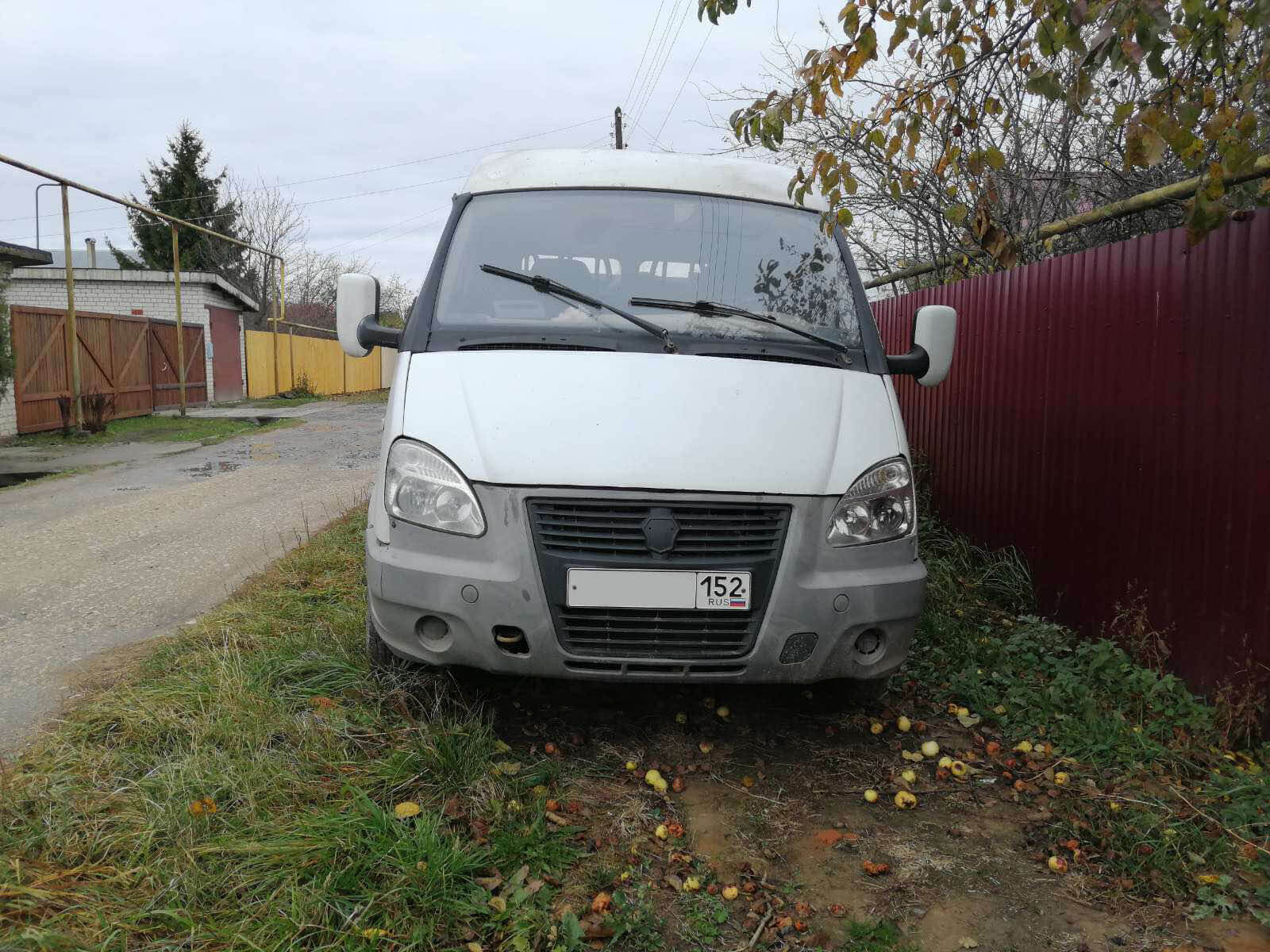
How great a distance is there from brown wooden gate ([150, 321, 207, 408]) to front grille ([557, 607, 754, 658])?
19558 mm

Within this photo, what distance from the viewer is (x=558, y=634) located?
2875 mm

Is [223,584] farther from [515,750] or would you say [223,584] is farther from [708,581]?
[708,581]

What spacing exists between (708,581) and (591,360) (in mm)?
892

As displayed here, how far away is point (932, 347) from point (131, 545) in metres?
5.37

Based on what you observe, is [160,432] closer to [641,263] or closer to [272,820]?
[641,263]

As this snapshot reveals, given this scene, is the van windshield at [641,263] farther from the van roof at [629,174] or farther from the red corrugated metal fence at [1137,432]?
the red corrugated metal fence at [1137,432]

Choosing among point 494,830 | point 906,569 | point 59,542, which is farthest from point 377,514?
point 59,542

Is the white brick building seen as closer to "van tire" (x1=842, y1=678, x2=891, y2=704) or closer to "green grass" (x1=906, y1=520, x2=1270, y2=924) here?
"green grass" (x1=906, y1=520, x2=1270, y2=924)

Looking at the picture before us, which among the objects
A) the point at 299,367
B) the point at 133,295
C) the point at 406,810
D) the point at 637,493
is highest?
the point at 133,295

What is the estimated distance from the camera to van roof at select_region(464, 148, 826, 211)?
413 cm

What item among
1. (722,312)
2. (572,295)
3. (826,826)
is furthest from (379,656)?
(722,312)

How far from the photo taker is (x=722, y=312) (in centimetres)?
358

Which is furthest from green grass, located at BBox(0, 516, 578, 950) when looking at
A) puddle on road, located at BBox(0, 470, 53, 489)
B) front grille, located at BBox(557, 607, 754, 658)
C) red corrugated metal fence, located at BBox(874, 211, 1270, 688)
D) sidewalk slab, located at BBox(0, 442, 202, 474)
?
sidewalk slab, located at BBox(0, 442, 202, 474)

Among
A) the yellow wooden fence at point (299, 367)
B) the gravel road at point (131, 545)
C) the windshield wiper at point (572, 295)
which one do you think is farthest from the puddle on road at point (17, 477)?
the yellow wooden fence at point (299, 367)
